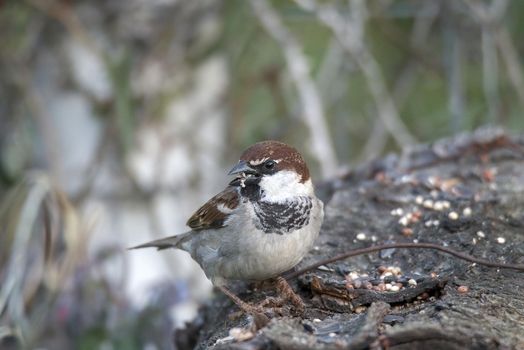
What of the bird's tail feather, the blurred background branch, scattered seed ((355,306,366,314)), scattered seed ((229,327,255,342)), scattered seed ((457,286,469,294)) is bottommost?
scattered seed ((457,286,469,294))

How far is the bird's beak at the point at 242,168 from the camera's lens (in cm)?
275

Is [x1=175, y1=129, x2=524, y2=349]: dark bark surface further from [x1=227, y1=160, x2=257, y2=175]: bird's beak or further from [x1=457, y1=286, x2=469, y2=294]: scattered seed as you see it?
[x1=227, y1=160, x2=257, y2=175]: bird's beak

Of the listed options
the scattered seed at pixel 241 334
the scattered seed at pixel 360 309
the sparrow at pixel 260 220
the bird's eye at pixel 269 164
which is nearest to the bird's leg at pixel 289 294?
the sparrow at pixel 260 220

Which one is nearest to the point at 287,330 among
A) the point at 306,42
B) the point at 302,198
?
the point at 302,198

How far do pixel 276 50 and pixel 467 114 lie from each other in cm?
123

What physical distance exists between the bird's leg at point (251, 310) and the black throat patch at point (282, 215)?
0.77 ft

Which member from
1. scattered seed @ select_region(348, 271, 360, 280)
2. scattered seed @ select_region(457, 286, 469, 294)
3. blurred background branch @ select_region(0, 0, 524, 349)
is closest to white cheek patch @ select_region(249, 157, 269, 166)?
scattered seed @ select_region(348, 271, 360, 280)

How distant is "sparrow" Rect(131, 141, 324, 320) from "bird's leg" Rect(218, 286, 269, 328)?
0.01 m

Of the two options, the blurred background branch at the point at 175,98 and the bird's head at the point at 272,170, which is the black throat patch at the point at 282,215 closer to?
the bird's head at the point at 272,170

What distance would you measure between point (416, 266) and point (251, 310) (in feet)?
1.88

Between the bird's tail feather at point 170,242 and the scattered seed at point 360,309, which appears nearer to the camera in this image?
the scattered seed at point 360,309

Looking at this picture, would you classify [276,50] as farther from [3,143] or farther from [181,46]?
[3,143]

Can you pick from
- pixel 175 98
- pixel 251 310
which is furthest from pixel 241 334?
pixel 175 98

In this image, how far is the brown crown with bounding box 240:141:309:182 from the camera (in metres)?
2.79
